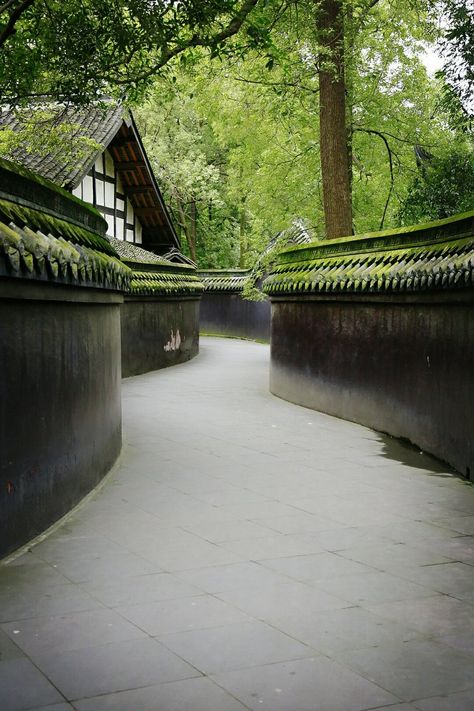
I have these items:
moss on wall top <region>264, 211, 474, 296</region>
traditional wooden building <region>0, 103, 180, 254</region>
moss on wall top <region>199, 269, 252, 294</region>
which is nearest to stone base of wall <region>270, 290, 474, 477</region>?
moss on wall top <region>264, 211, 474, 296</region>

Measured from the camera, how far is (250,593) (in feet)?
14.1

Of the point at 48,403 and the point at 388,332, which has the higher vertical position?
the point at 388,332

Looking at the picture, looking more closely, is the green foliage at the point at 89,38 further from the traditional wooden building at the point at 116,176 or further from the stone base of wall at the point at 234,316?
the stone base of wall at the point at 234,316

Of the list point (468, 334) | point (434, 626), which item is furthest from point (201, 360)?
point (434, 626)

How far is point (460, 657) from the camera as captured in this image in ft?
11.6

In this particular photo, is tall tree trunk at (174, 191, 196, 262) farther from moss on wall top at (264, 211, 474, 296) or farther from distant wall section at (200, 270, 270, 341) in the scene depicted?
moss on wall top at (264, 211, 474, 296)

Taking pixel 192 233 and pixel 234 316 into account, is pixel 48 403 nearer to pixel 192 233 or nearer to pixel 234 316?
pixel 234 316

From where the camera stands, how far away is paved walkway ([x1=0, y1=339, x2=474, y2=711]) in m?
3.23

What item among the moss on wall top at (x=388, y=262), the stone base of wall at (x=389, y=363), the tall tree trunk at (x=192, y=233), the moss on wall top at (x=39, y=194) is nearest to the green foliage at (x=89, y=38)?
the moss on wall top at (x=388, y=262)

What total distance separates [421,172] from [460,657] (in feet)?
51.2

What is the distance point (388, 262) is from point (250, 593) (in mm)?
6030

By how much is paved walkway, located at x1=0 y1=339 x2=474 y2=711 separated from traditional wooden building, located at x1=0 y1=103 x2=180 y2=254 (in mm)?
10827

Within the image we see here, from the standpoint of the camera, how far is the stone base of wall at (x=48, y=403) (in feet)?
15.9

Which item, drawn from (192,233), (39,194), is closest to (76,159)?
(39,194)
